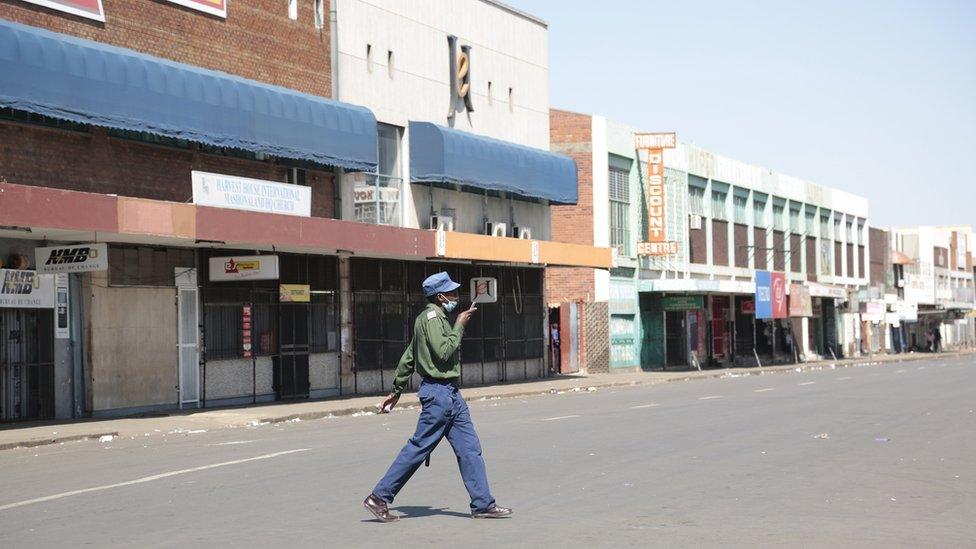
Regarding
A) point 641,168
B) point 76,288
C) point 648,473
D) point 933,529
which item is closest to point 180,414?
point 76,288

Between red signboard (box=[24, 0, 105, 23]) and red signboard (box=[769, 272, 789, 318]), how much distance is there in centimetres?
4260

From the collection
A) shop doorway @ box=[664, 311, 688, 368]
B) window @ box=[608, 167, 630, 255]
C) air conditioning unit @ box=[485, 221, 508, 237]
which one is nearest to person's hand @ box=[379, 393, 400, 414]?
air conditioning unit @ box=[485, 221, 508, 237]

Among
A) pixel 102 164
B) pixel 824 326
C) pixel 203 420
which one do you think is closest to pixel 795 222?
pixel 824 326

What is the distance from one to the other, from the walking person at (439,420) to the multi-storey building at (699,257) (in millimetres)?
37741

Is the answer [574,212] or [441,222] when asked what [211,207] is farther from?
[574,212]

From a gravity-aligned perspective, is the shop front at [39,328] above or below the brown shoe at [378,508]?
above

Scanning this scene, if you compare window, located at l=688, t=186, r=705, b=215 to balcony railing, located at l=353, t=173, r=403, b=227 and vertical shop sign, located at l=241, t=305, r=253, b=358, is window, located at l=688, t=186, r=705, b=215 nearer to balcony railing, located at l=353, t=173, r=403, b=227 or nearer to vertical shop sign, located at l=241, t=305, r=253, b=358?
balcony railing, located at l=353, t=173, r=403, b=227

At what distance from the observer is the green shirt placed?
10297 mm

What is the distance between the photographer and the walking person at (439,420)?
1018 centimetres

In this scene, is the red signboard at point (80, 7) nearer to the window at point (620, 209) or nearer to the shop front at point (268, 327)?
the shop front at point (268, 327)

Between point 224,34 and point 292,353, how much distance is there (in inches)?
301

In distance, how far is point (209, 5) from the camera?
91.1ft

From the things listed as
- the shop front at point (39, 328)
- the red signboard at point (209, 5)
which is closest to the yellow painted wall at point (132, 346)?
the shop front at point (39, 328)

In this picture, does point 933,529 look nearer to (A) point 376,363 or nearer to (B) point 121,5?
(B) point 121,5
